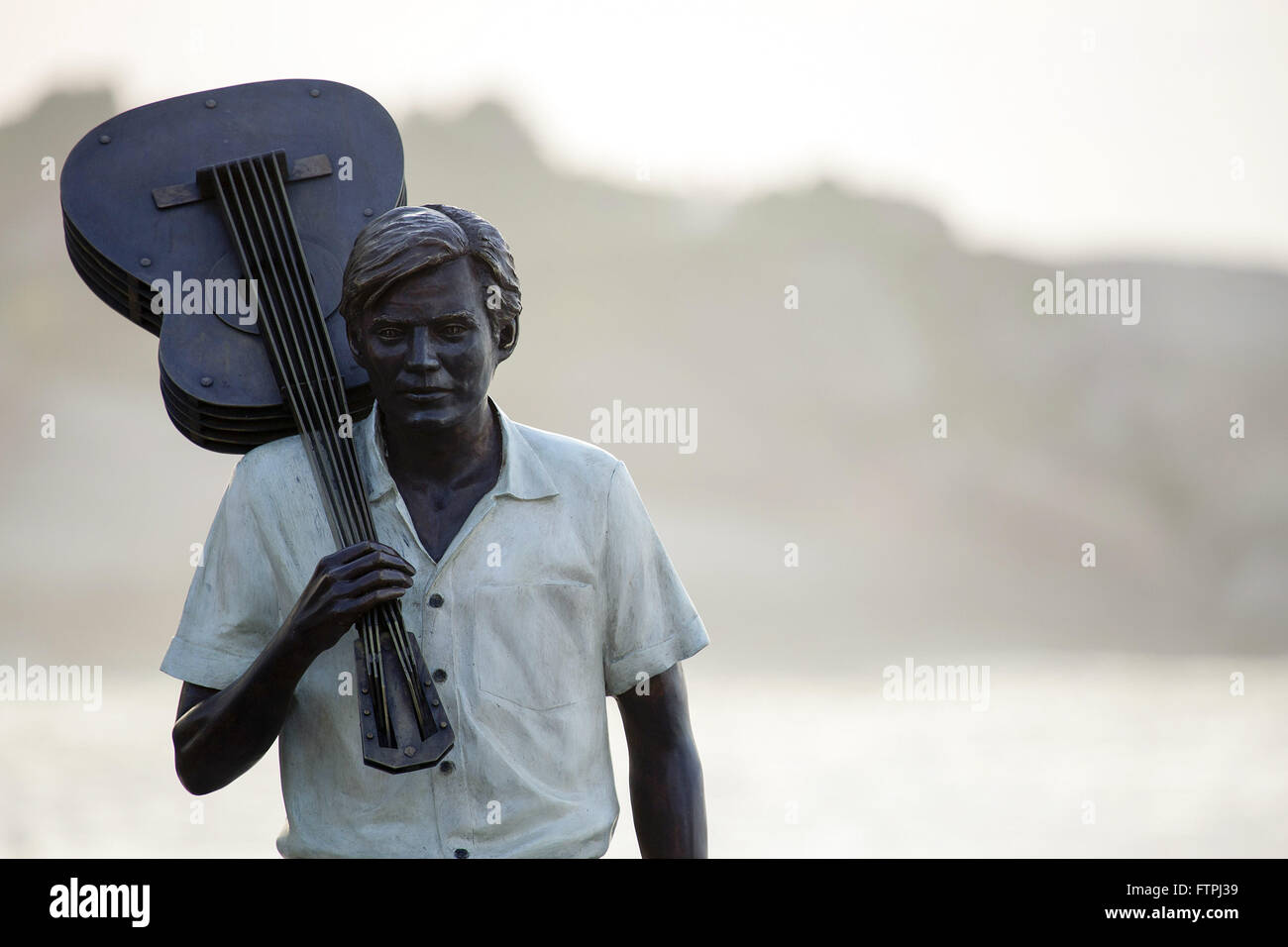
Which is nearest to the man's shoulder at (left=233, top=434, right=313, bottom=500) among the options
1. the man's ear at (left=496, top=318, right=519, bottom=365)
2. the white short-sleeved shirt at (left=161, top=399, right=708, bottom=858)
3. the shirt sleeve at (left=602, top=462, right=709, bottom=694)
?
the white short-sleeved shirt at (left=161, top=399, right=708, bottom=858)

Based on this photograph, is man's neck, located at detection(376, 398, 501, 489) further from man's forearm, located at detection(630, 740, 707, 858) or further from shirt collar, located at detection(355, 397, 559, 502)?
man's forearm, located at detection(630, 740, 707, 858)

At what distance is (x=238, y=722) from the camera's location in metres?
4.03

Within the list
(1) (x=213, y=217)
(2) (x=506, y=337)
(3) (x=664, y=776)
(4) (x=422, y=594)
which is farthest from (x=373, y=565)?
(1) (x=213, y=217)

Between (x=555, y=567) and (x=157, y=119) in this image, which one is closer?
(x=555, y=567)

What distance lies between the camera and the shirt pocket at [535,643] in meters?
4.17

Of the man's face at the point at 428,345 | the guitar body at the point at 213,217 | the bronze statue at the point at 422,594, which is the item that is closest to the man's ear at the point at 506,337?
the bronze statue at the point at 422,594

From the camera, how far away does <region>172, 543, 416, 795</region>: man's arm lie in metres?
3.92

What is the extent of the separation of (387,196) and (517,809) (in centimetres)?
157

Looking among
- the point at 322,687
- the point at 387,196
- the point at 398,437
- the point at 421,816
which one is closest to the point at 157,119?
the point at 387,196

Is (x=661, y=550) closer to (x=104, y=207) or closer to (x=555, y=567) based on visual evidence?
(x=555, y=567)

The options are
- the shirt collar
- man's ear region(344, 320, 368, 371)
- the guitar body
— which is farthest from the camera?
the guitar body

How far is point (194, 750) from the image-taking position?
4.11 m

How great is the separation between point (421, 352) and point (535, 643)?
0.71 meters

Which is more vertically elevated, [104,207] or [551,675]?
[104,207]
